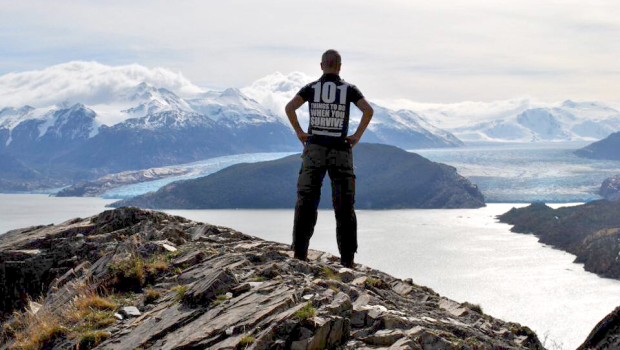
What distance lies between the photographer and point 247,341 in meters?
8.92

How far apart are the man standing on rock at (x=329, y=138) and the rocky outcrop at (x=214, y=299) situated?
3.66 ft

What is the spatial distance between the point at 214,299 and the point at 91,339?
1.81 metres

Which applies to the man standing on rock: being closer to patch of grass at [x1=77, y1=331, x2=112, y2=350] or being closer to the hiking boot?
the hiking boot

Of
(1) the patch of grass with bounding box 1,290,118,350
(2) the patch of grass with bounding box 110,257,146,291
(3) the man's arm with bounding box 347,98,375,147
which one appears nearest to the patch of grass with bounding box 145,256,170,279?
(2) the patch of grass with bounding box 110,257,146,291

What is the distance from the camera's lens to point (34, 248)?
17.3 metres

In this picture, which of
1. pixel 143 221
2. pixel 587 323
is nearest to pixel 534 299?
pixel 587 323

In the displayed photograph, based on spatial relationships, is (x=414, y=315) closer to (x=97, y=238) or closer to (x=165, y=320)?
(x=165, y=320)

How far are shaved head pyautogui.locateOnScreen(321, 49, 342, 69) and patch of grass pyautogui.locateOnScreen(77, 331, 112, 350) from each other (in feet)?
19.4

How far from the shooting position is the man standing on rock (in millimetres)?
13297

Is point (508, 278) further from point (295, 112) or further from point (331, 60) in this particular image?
point (295, 112)

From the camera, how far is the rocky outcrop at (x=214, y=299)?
9203mm

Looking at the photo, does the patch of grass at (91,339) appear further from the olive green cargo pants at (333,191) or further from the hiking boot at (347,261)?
the hiking boot at (347,261)

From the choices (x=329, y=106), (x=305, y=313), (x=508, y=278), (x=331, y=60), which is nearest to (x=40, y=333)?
(x=305, y=313)

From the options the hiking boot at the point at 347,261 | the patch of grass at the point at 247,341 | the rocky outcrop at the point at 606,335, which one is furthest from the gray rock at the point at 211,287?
the rocky outcrop at the point at 606,335
